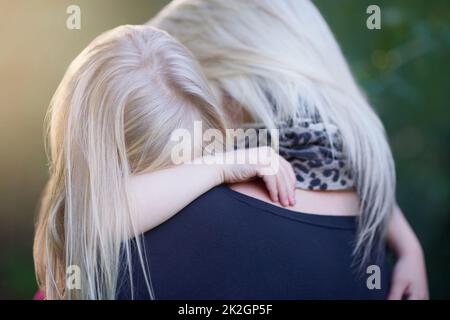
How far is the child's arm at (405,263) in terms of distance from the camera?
1466mm

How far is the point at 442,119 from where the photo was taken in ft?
6.88

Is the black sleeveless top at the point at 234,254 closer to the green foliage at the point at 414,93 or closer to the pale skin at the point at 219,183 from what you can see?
the pale skin at the point at 219,183

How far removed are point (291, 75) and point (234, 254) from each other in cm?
44

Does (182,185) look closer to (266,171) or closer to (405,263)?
(266,171)

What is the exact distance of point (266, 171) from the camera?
121 cm

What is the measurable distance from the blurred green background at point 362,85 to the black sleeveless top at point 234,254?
677mm

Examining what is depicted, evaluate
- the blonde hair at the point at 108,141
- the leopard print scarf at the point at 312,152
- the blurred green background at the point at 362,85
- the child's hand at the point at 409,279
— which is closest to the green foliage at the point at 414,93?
the blurred green background at the point at 362,85

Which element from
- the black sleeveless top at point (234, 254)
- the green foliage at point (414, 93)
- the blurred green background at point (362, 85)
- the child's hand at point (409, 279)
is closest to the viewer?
the black sleeveless top at point (234, 254)

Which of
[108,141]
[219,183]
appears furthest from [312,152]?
[108,141]

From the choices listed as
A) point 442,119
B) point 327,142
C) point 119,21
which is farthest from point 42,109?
point 442,119

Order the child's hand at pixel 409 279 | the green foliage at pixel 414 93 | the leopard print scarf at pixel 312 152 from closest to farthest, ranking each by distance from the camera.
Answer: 1. the leopard print scarf at pixel 312 152
2. the child's hand at pixel 409 279
3. the green foliage at pixel 414 93

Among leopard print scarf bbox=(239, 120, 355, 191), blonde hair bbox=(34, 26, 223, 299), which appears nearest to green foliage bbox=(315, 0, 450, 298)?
leopard print scarf bbox=(239, 120, 355, 191)

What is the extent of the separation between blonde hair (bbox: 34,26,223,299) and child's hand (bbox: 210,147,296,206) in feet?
0.35

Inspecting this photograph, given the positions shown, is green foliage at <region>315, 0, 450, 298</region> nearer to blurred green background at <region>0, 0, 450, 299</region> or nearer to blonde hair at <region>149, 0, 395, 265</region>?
blurred green background at <region>0, 0, 450, 299</region>
